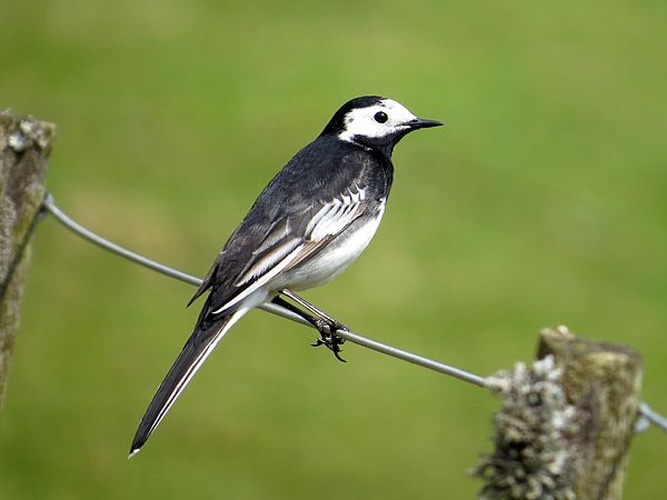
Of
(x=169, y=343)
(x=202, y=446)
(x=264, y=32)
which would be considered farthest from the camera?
(x=264, y=32)

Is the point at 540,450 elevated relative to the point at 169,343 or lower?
elevated

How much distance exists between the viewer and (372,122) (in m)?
5.79

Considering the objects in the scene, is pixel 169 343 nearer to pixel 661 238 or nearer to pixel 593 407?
pixel 661 238

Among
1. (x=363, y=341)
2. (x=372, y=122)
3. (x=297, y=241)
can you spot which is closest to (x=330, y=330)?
(x=297, y=241)

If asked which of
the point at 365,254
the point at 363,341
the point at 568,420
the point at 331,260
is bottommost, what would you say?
the point at 365,254

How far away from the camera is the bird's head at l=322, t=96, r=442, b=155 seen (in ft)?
18.9

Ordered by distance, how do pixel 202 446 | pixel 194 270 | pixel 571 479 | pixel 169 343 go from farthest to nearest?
pixel 194 270, pixel 169 343, pixel 202 446, pixel 571 479

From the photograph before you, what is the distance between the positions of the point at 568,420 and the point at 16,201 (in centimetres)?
255

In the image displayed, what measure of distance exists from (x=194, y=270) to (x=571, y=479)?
7.03m

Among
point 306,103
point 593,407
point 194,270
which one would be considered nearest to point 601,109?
point 306,103

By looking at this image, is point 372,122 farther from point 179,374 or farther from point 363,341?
point 363,341

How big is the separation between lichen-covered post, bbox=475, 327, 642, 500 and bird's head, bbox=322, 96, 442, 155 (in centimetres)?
340

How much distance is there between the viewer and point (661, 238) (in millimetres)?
10484

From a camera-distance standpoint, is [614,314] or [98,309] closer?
[98,309]
